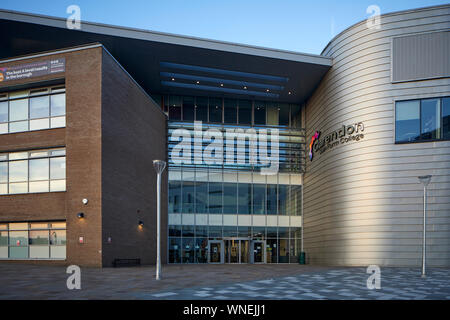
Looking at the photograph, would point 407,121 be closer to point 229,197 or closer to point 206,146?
point 229,197

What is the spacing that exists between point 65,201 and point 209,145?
1483 centimetres

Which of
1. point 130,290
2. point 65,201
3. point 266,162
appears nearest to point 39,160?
point 65,201

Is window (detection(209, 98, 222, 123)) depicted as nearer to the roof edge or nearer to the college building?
the college building

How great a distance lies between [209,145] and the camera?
34.2 metres

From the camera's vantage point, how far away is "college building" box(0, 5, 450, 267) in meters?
21.9

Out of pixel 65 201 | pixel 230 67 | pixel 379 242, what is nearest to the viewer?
pixel 65 201

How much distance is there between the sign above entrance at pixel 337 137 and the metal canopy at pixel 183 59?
4424mm

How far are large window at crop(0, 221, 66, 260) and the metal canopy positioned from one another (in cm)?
1178

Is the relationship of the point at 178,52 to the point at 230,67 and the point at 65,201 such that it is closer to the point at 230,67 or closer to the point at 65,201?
the point at 230,67

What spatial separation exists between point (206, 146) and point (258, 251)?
9761mm

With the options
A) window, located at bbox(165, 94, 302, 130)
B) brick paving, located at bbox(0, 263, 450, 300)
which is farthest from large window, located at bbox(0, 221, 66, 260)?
window, located at bbox(165, 94, 302, 130)

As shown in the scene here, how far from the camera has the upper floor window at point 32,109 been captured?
22.6 meters

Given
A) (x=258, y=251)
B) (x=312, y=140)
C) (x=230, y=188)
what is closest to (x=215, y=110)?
(x=230, y=188)

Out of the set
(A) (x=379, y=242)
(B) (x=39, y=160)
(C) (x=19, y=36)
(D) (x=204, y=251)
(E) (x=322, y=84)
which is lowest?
(D) (x=204, y=251)
